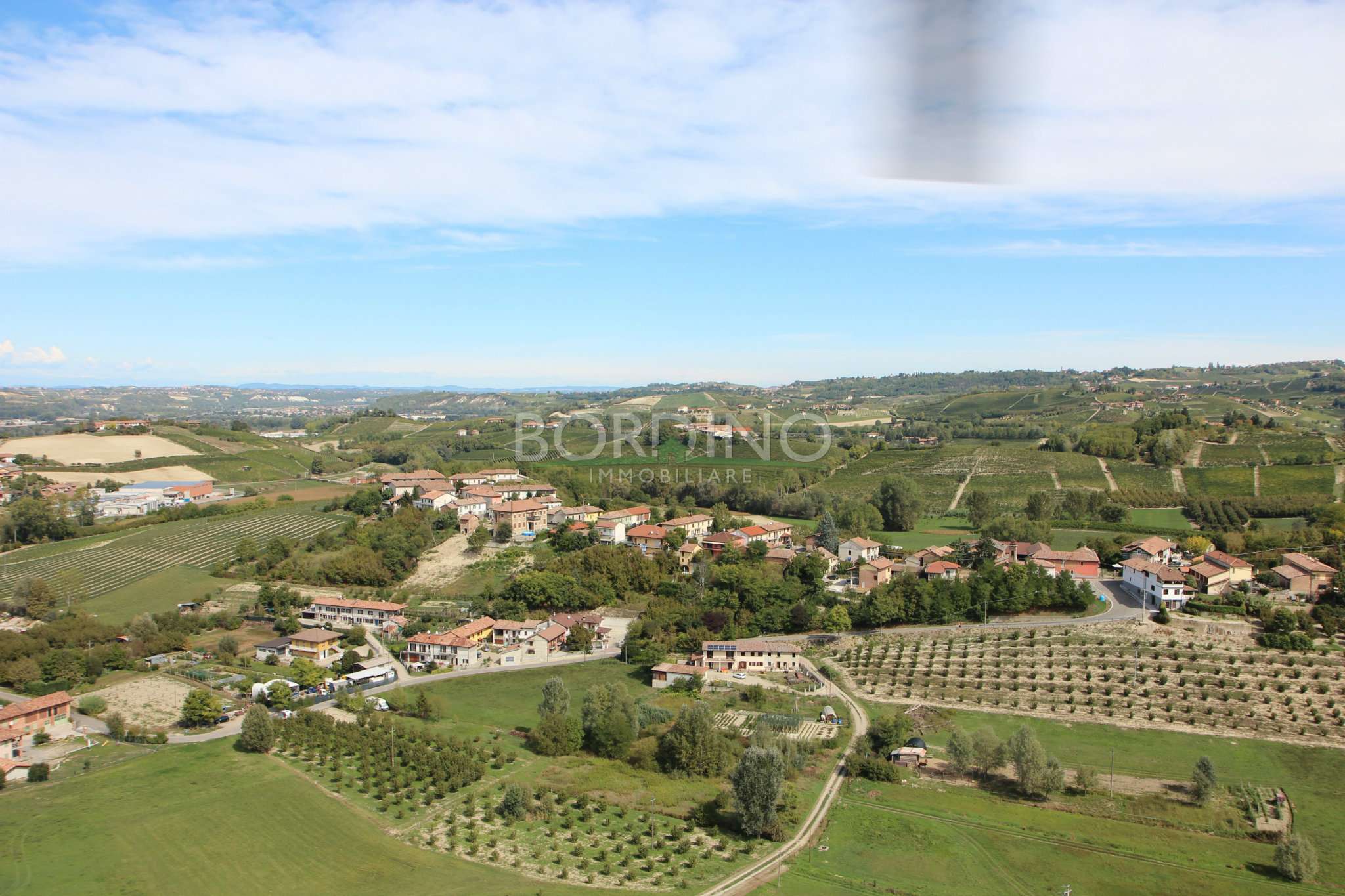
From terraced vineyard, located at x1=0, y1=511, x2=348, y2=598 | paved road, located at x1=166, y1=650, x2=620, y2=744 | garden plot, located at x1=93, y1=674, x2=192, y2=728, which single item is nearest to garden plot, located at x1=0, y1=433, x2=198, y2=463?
terraced vineyard, located at x1=0, y1=511, x2=348, y2=598

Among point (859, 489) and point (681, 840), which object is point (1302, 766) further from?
point (859, 489)

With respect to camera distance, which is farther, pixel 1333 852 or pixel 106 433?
pixel 106 433

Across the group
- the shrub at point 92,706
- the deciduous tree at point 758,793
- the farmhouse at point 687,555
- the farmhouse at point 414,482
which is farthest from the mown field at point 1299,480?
the shrub at point 92,706

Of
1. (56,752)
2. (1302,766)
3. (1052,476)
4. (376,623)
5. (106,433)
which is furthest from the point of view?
(106,433)

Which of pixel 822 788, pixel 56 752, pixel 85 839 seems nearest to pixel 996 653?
pixel 822 788

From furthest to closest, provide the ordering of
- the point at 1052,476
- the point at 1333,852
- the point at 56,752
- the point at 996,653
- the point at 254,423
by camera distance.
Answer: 1. the point at 254,423
2. the point at 1052,476
3. the point at 996,653
4. the point at 56,752
5. the point at 1333,852

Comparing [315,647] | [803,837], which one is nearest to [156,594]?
[315,647]

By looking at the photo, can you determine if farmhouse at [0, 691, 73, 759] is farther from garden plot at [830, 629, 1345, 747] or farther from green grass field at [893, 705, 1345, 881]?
green grass field at [893, 705, 1345, 881]
